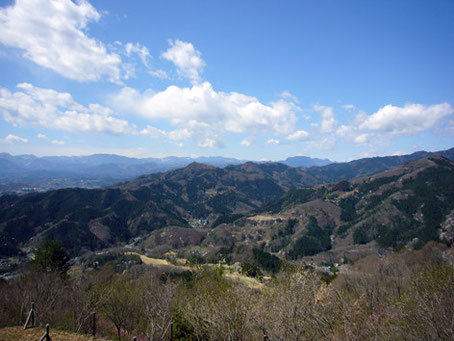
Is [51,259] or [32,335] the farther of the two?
[51,259]

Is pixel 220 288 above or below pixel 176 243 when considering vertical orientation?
above

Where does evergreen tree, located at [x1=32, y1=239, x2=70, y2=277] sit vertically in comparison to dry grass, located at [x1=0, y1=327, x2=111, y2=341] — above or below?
below

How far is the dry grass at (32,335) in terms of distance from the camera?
2041 centimetres

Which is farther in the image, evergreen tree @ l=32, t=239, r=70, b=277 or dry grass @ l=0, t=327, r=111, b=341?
evergreen tree @ l=32, t=239, r=70, b=277

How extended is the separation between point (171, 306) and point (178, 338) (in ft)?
10.6

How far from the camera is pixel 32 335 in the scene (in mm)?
21062

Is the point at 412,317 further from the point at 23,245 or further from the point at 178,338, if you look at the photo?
the point at 23,245

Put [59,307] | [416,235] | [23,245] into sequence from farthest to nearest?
[23,245] → [416,235] → [59,307]

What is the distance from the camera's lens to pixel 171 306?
1070 inches

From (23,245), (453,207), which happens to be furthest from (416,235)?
(23,245)

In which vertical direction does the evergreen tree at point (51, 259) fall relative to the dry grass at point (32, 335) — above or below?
below

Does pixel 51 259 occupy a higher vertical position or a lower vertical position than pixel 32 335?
lower

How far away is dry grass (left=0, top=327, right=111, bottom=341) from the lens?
803 inches

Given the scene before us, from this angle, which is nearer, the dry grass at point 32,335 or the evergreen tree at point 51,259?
the dry grass at point 32,335
